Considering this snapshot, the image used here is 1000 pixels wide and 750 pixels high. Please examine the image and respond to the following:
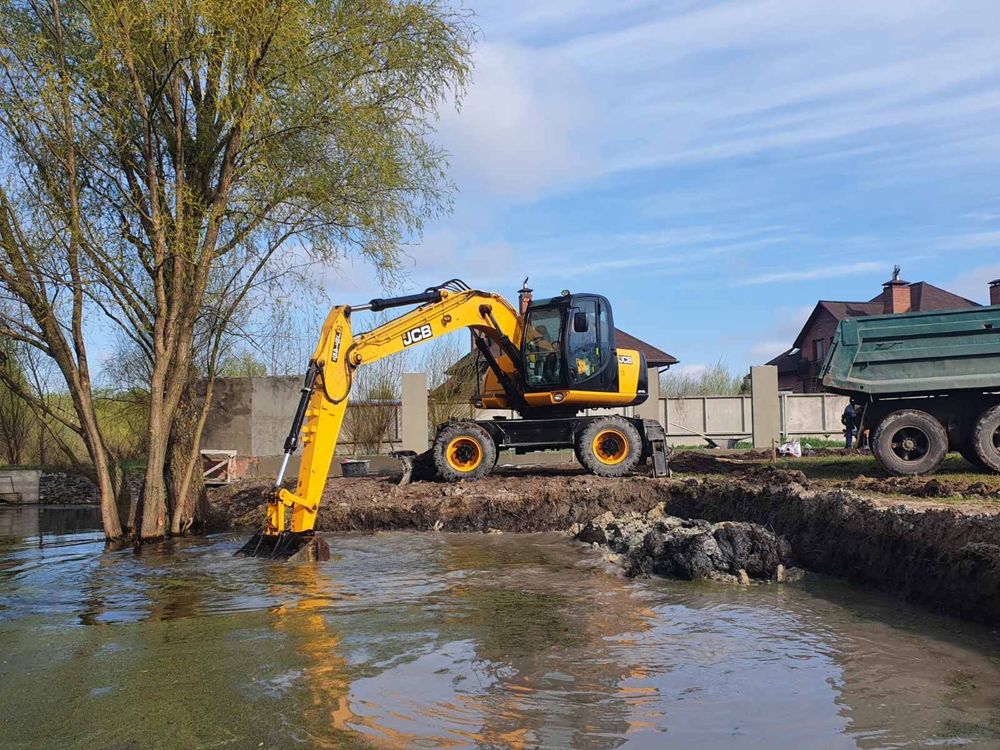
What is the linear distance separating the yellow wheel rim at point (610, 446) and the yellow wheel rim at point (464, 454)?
1.83 metres

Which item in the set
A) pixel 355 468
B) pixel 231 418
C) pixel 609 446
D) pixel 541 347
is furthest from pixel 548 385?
pixel 231 418

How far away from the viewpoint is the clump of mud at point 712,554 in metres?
8.58

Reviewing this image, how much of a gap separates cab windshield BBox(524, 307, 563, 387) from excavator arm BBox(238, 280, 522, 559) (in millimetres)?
1250

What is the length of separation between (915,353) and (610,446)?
15.2ft

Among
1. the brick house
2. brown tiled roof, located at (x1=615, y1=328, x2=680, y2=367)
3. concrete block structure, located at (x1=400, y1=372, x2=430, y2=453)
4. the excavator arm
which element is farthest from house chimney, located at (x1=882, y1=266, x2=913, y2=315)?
the excavator arm

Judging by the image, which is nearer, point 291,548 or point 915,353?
point 291,548

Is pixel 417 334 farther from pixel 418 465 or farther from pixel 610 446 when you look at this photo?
pixel 610 446

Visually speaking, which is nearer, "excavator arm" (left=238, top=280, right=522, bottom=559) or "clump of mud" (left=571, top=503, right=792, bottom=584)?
"clump of mud" (left=571, top=503, right=792, bottom=584)

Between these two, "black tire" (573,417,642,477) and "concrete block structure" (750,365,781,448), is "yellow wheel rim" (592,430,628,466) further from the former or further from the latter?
"concrete block structure" (750,365,781,448)

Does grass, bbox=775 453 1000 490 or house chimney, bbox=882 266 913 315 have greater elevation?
house chimney, bbox=882 266 913 315

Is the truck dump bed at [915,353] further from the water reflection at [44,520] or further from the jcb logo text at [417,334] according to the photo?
the water reflection at [44,520]

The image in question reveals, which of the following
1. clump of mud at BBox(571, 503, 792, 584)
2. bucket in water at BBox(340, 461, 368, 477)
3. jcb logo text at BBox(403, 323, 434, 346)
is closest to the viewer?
clump of mud at BBox(571, 503, 792, 584)

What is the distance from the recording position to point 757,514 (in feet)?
35.3

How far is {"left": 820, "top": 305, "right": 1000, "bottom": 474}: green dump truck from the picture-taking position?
40.0 ft
